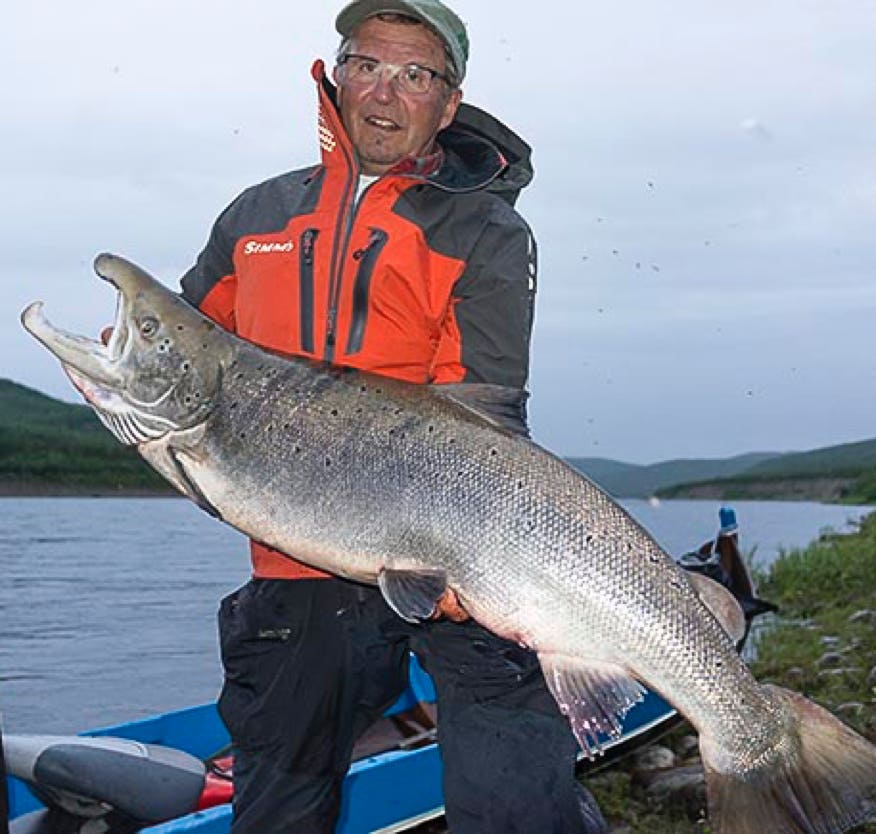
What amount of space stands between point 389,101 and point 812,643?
9374 millimetres

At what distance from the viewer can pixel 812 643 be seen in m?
12.8

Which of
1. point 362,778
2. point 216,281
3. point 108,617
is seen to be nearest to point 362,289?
point 216,281

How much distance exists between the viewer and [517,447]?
4258 millimetres

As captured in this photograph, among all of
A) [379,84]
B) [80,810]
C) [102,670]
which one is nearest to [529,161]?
[379,84]

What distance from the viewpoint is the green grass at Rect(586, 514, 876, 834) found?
8.44 meters

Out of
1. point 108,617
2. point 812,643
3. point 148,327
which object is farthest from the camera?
point 108,617

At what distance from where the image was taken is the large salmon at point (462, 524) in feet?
13.4

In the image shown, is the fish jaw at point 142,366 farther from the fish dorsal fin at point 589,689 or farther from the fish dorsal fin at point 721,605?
the fish dorsal fin at point 721,605

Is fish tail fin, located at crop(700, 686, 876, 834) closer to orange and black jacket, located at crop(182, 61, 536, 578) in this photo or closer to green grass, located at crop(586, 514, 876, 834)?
orange and black jacket, located at crop(182, 61, 536, 578)

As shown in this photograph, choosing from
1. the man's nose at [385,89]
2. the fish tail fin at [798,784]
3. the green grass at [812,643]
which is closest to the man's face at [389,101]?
the man's nose at [385,89]

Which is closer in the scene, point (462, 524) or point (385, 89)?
point (462, 524)

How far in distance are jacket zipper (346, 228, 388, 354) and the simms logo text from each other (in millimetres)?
242

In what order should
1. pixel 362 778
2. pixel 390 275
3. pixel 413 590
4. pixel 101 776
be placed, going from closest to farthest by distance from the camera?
pixel 413 590 → pixel 390 275 → pixel 101 776 → pixel 362 778

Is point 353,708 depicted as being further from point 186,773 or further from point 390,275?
point 186,773
